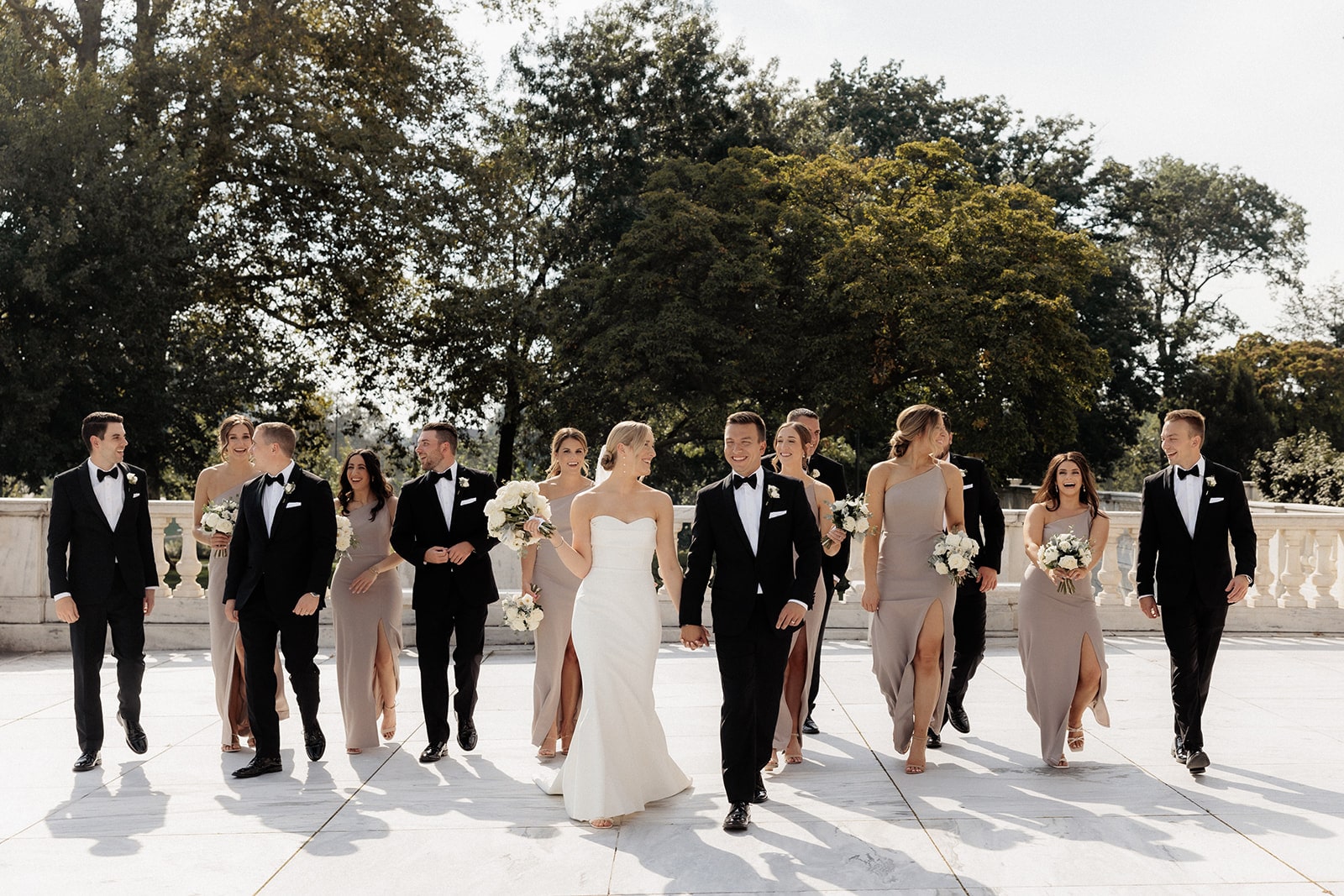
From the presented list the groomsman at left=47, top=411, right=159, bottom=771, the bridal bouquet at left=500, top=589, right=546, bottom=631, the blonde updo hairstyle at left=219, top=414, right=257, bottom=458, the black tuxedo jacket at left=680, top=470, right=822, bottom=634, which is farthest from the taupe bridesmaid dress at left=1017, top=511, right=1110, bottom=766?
the groomsman at left=47, top=411, right=159, bottom=771

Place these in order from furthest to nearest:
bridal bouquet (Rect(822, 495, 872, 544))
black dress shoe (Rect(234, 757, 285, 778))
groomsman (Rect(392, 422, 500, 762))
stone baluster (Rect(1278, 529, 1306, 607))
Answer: stone baluster (Rect(1278, 529, 1306, 607)), groomsman (Rect(392, 422, 500, 762)), bridal bouquet (Rect(822, 495, 872, 544)), black dress shoe (Rect(234, 757, 285, 778))

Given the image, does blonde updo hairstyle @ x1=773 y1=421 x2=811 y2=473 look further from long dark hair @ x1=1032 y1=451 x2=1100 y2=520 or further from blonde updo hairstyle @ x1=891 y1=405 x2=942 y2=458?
long dark hair @ x1=1032 y1=451 x2=1100 y2=520

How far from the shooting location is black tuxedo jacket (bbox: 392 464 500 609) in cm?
681

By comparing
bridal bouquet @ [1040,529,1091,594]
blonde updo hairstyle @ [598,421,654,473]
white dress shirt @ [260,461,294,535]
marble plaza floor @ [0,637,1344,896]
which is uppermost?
blonde updo hairstyle @ [598,421,654,473]

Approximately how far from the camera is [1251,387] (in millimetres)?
39594

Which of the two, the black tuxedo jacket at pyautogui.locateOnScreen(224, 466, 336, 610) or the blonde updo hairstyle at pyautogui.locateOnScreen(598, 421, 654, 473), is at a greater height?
the blonde updo hairstyle at pyautogui.locateOnScreen(598, 421, 654, 473)

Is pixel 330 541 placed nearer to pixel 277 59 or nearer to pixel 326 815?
pixel 326 815

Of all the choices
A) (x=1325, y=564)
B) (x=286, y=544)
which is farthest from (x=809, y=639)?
(x=1325, y=564)

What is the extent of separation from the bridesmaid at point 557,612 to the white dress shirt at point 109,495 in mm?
2334

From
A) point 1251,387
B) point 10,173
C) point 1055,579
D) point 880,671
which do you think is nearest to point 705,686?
point 880,671

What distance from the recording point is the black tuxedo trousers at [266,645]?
643 centimetres

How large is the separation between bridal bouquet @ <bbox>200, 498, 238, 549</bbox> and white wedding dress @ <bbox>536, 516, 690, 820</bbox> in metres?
2.37

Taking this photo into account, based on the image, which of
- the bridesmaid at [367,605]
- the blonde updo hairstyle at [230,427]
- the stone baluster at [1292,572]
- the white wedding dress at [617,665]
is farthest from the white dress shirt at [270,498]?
the stone baluster at [1292,572]

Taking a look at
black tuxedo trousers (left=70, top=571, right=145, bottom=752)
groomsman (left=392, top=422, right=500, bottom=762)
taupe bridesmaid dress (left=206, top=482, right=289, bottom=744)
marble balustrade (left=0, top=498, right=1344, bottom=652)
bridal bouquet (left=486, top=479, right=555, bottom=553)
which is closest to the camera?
bridal bouquet (left=486, top=479, right=555, bottom=553)
